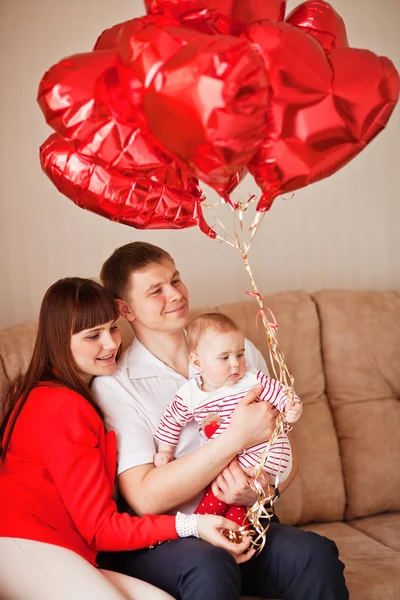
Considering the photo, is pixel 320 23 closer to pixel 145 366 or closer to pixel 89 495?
Answer: pixel 145 366

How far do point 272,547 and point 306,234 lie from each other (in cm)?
154

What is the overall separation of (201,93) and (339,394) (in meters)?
1.52

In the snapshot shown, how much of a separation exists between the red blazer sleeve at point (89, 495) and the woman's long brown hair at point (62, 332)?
15 cm

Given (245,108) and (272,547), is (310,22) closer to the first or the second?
(245,108)

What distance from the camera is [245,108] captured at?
120 centimetres

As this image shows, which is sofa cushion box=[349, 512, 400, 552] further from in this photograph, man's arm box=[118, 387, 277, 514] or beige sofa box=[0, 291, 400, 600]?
man's arm box=[118, 387, 277, 514]

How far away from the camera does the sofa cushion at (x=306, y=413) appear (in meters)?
2.32

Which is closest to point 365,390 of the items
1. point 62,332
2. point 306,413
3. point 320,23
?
point 306,413

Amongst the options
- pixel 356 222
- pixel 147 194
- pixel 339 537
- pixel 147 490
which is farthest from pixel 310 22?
pixel 356 222

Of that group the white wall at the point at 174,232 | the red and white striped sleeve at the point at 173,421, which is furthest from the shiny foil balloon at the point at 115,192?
the white wall at the point at 174,232

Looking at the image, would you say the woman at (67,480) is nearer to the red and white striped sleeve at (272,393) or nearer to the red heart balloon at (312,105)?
the red and white striped sleeve at (272,393)

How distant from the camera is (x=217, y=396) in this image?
71.4 inches

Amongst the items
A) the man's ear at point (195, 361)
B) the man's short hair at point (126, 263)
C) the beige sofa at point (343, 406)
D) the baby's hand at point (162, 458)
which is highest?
the man's short hair at point (126, 263)

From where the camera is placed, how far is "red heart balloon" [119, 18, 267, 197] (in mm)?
1173
